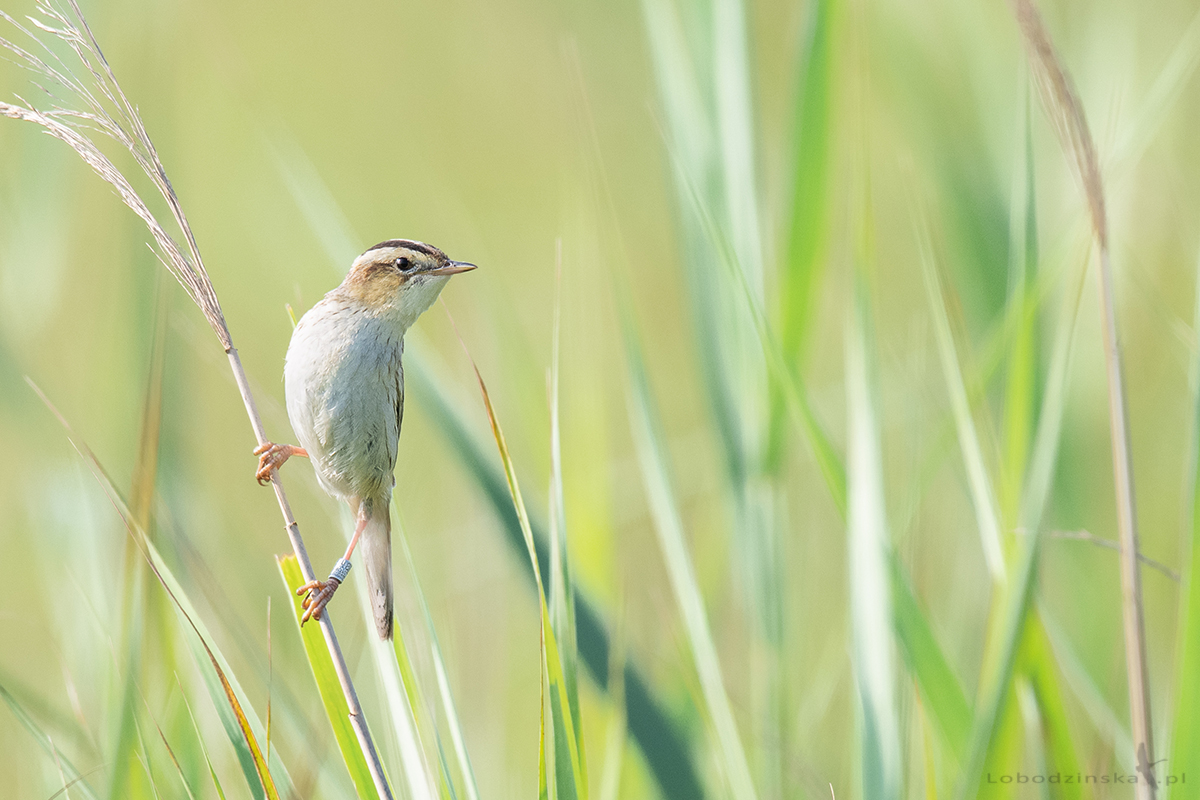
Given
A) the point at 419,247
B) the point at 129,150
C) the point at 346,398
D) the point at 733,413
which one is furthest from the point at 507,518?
the point at 129,150

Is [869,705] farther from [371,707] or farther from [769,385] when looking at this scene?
[371,707]

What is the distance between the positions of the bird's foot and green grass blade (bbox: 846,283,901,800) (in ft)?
2.14

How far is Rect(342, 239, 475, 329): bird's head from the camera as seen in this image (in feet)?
5.31

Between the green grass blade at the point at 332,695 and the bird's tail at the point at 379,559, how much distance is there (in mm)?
100

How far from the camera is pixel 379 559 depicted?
A: 144 centimetres

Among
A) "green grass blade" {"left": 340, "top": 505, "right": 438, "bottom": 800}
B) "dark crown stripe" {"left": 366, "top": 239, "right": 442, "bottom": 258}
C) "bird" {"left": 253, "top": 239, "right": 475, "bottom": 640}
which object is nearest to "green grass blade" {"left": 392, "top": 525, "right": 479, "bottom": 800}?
"green grass blade" {"left": 340, "top": 505, "right": 438, "bottom": 800}

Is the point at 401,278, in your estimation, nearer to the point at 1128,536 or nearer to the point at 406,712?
the point at 406,712

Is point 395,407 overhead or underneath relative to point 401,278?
underneath

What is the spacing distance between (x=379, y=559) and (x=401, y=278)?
1.63 feet

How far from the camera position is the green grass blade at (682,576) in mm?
1200

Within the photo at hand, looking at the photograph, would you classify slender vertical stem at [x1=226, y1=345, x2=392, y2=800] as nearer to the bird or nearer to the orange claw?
the orange claw

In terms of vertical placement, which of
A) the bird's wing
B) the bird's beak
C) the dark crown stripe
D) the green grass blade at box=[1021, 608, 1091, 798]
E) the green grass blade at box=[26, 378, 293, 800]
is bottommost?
the green grass blade at box=[1021, 608, 1091, 798]

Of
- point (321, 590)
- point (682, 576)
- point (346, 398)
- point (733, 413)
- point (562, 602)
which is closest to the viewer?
point (562, 602)

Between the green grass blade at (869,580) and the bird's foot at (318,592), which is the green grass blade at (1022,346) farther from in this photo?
the bird's foot at (318,592)
